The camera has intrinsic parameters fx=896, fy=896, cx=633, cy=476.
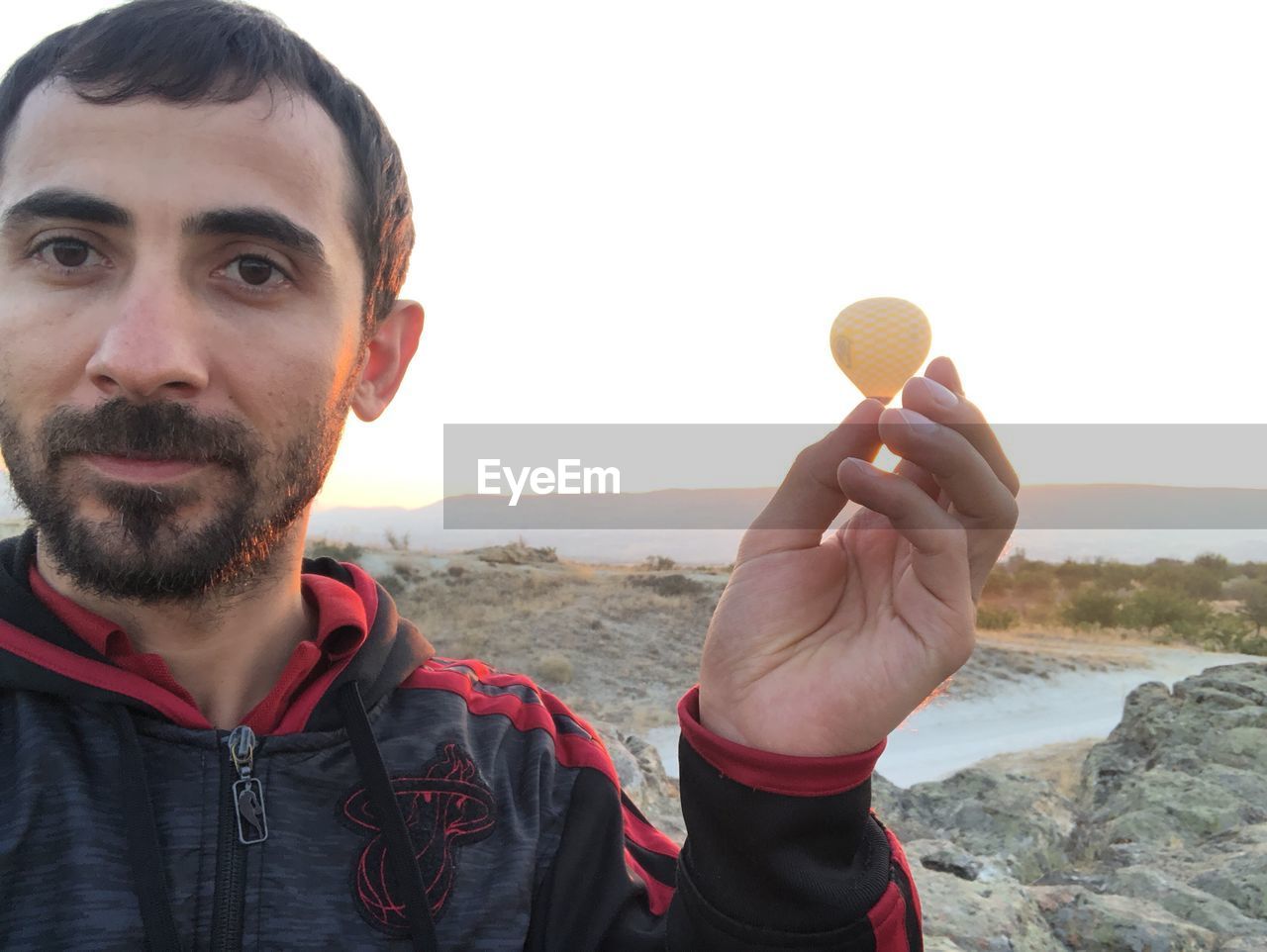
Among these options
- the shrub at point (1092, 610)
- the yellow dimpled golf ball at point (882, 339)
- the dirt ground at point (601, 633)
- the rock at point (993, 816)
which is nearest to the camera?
the yellow dimpled golf ball at point (882, 339)

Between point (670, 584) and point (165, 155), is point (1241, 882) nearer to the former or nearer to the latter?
point (165, 155)

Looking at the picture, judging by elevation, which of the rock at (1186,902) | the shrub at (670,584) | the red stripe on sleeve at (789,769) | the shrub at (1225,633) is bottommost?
the shrub at (1225,633)

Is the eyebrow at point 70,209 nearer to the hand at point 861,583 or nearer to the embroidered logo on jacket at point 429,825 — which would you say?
the embroidered logo on jacket at point 429,825

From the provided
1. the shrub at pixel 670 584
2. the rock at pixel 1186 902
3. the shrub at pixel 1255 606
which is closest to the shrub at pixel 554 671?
the shrub at pixel 670 584

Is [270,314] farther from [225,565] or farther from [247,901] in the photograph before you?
[247,901]

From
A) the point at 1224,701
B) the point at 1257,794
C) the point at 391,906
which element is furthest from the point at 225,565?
the point at 1224,701

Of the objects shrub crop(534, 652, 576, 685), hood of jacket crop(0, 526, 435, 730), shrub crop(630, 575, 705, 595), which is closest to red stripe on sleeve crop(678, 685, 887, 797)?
hood of jacket crop(0, 526, 435, 730)
